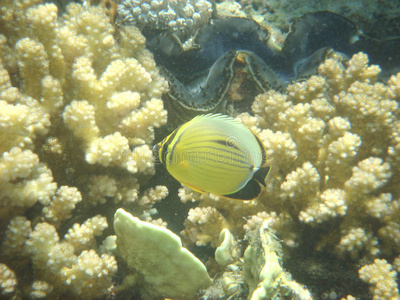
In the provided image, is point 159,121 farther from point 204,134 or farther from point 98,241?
point 98,241

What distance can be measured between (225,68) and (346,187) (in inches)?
74.9

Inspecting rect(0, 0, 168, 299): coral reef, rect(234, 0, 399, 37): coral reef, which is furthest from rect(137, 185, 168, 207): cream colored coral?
rect(234, 0, 399, 37): coral reef

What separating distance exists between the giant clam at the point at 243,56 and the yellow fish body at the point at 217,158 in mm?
1400

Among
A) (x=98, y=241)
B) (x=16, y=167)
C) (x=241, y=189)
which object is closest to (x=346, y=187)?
(x=241, y=189)

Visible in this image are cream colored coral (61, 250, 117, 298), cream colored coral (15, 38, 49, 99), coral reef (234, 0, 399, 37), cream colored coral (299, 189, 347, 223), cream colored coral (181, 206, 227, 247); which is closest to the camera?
cream colored coral (61, 250, 117, 298)

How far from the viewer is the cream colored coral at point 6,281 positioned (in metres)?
1.60

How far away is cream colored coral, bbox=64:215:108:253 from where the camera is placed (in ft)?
6.42

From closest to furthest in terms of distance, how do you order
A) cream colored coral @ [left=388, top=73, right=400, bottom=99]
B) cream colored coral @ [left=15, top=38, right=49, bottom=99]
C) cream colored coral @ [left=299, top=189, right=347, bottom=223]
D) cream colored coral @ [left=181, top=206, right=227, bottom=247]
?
cream colored coral @ [left=15, top=38, right=49, bottom=99], cream colored coral @ [left=299, top=189, right=347, bottom=223], cream colored coral @ [left=181, top=206, right=227, bottom=247], cream colored coral @ [left=388, top=73, right=400, bottom=99]

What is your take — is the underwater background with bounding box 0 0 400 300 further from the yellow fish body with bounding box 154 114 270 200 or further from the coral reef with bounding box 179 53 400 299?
the yellow fish body with bounding box 154 114 270 200

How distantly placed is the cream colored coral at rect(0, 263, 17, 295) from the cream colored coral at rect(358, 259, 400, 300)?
259 cm

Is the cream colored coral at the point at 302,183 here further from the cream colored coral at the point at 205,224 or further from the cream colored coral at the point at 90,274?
the cream colored coral at the point at 90,274

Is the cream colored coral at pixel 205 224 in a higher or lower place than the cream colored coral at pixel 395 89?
lower

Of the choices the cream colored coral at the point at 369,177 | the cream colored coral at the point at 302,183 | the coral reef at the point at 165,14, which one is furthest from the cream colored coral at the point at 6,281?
the coral reef at the point at 165,14

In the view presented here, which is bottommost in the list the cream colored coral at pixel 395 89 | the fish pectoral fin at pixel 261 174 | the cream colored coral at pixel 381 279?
the cream colored coral at pixel 381 279
